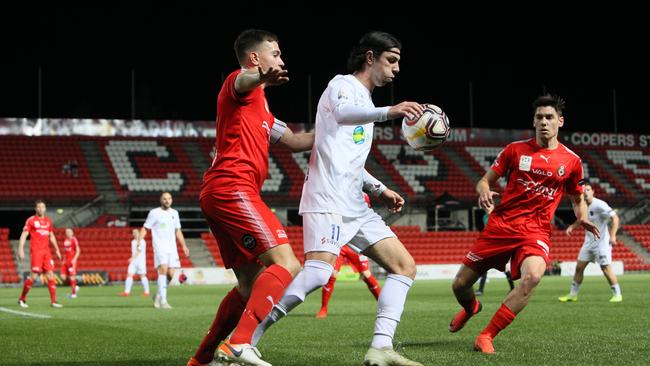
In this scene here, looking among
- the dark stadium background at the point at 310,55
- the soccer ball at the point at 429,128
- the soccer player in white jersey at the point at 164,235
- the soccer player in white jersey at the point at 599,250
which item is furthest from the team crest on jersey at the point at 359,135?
the dark stadium background at the point at 310,55

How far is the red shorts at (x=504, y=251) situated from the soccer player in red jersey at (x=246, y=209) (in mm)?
3016

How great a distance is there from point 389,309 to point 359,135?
4.05 feet

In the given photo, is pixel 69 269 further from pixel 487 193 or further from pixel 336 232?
pixel 336 232

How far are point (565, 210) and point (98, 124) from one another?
2435 centimetres

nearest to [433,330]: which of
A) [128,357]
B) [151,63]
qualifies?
[128,357]

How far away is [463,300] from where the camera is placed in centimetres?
849

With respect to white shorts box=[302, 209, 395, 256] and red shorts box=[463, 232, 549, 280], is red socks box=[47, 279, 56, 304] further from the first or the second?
white shorts box=[302, 209, 395, 256]

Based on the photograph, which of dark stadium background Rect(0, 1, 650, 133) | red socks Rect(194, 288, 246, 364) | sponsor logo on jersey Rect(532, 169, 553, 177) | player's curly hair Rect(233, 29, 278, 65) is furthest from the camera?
dark stadium background Rect(0, 1, 650, 133)

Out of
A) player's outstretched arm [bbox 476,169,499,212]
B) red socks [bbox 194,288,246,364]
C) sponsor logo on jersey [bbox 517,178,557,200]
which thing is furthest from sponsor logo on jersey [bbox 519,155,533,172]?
red socks [bbox 194,288,246,364]

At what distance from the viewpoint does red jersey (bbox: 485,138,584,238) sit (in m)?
8.41

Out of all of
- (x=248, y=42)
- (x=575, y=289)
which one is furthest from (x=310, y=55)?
(x=248, y=42)

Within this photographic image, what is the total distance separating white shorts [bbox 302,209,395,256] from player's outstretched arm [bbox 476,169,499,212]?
7.09 feet

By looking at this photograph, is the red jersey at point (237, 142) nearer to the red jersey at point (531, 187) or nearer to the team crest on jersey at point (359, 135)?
the team crest on jersey at point (359, 135)

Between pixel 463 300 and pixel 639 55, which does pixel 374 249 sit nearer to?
pixel 463 300
